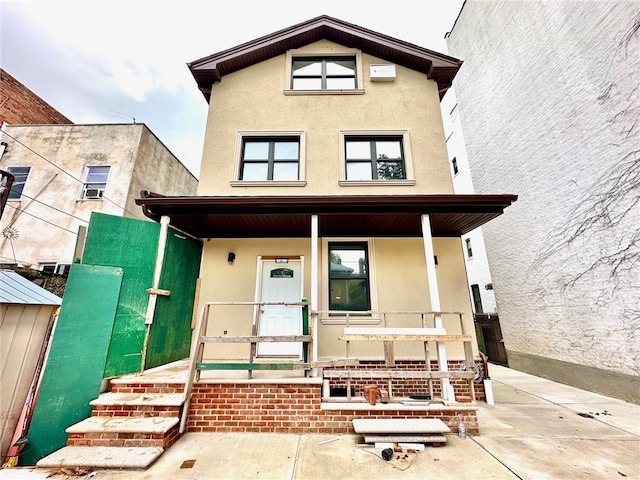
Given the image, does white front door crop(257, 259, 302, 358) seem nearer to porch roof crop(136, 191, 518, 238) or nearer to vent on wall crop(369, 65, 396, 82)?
porch roof crop(136, 191, 518, 238)

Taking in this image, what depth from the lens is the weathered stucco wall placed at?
605cm

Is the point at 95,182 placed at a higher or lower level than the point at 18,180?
lower

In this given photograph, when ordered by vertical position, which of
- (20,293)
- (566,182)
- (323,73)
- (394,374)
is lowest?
(394,374)

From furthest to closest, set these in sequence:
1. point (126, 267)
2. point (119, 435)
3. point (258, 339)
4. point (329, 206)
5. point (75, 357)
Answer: point (329, 206), point (126, 267), point (258, 339), point (75, 357), point (119, 435)

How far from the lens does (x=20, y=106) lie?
9672mm

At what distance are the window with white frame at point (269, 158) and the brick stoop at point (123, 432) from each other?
4440 millimetres

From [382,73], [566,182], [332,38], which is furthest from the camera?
[332,38]

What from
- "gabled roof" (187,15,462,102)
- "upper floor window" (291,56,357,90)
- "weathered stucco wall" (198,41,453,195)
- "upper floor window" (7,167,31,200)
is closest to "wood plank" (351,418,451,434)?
"weathered stucco wall" (198,41,453,195)

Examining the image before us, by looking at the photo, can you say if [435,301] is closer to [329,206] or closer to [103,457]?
[329,206]

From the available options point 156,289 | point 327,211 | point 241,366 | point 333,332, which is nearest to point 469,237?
point 333,332

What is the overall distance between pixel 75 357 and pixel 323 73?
8.14 m

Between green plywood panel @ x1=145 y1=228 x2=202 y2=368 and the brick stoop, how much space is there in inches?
37.0

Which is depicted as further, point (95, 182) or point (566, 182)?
point (95, 182)

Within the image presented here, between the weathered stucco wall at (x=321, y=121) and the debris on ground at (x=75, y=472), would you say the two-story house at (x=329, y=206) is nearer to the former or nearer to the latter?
the weathered stucco wall at (x=321, y=121)
